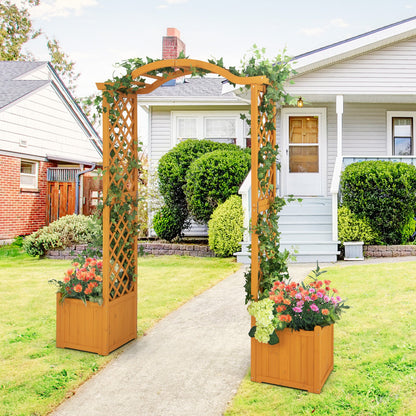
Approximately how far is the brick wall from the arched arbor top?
9.94 metres

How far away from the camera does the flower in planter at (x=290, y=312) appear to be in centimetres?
327

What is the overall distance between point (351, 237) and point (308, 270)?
1654 mm

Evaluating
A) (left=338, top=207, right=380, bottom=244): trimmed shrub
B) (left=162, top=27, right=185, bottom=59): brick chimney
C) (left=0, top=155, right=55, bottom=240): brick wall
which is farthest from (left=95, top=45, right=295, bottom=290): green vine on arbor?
(left=162, top=27, right=185, bottom=59): brick chimney

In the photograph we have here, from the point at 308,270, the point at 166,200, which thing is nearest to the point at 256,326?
the point at 308,270

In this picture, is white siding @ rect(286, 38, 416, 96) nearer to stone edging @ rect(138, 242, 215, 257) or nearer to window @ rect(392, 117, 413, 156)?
window @ rect(392, 117, 413, 156)

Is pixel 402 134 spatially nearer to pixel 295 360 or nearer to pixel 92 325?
pixel 295 360

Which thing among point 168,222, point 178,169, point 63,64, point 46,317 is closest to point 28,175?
point 168,222

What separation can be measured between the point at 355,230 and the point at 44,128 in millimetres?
10802

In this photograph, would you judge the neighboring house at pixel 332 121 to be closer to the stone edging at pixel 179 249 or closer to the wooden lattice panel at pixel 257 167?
the stone edging at pixel 179 249

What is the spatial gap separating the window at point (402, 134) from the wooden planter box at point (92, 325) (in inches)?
380

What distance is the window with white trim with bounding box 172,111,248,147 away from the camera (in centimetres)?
1265

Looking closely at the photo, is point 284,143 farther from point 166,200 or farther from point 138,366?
point 138,366

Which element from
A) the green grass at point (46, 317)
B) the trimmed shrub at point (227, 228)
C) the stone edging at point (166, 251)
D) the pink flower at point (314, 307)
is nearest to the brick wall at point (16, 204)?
the green grass at point (46, 317)

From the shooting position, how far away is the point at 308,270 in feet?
25.2
